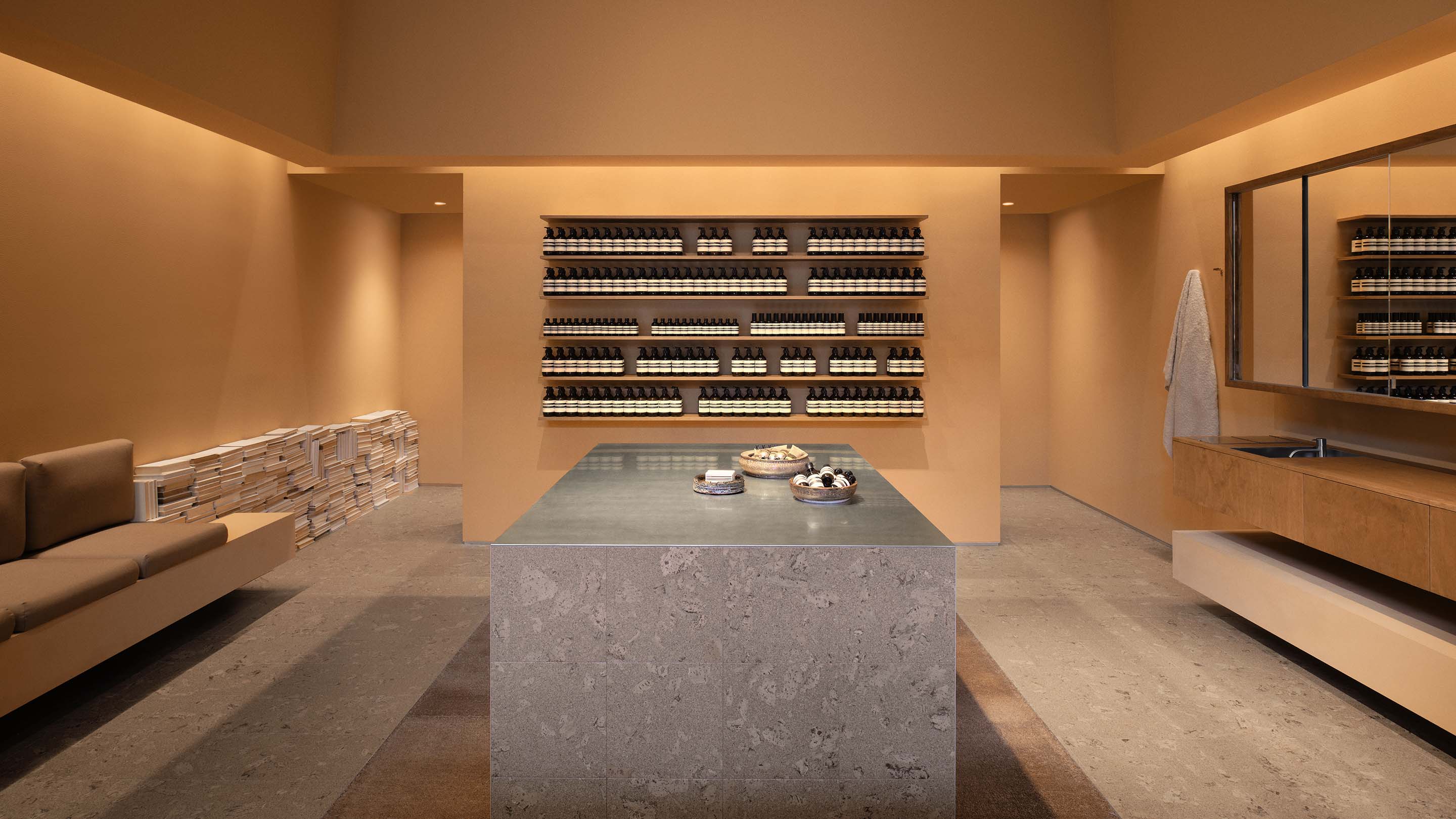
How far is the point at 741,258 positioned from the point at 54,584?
3.90 meters

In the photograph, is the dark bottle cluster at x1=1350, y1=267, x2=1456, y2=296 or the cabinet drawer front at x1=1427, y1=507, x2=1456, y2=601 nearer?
the cabinet drawer front at x1=1427, y1=507, x2=1456, y2=601

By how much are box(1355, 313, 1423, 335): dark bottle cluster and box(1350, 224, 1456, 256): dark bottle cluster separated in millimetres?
255

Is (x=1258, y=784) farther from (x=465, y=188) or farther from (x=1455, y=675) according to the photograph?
(x=465, y=188)

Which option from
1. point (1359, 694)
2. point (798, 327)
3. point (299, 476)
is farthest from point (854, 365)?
point (299, 476)

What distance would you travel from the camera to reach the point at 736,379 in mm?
5348

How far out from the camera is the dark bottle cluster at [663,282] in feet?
17.5

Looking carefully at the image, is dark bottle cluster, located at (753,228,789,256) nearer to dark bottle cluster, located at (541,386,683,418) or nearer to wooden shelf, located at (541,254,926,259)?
wooden shelf, located at (541,254,926,259)

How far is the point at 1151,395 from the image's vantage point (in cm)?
568

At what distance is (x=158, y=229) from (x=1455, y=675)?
6.20m

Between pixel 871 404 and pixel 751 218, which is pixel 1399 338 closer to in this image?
pixel 871 404

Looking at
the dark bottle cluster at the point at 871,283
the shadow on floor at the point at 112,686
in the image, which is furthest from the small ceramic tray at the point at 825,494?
the dark bottle cluster at the point at 871,283

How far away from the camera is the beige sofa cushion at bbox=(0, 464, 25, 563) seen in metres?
3.15

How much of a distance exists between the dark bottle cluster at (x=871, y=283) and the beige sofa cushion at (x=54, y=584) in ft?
13.1

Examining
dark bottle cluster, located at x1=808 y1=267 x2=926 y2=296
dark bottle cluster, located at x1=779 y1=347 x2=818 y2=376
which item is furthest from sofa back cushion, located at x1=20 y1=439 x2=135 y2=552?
dark bottle cluster, located at x1=808 y1=267 x2=926 y2=296
